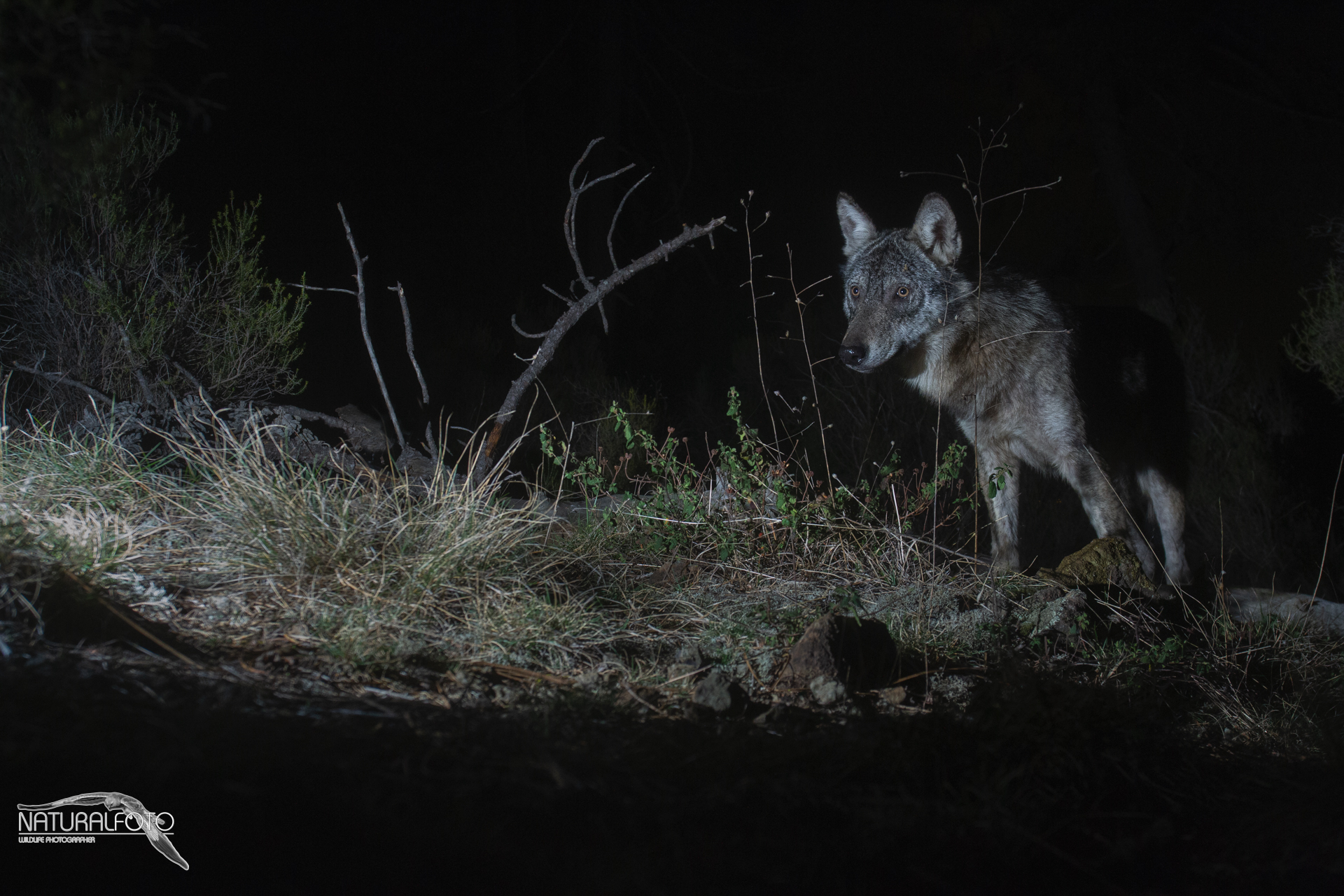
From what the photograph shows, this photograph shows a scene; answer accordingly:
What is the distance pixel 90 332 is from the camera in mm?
5305

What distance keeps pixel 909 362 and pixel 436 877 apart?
4.19 meters

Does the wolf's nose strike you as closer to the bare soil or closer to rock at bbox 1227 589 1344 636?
the bare soil

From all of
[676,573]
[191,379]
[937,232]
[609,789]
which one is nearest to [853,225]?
[937,232]

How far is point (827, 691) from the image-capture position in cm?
280

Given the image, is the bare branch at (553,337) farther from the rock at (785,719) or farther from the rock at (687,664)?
the rock at (785,719)

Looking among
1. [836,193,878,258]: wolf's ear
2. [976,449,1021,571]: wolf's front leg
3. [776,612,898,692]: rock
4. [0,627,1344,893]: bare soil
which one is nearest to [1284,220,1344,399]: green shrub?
[976,449,1021,571]: wolf's front leg

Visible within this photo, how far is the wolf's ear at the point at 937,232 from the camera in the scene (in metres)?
4.71

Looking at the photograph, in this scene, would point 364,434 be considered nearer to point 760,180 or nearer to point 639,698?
point 639,698

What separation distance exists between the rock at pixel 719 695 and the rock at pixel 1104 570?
2.17 metres

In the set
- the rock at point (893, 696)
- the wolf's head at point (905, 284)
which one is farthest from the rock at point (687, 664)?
the wolf's head at point (905, 284)

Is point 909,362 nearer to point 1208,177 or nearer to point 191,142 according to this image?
point 1208,177

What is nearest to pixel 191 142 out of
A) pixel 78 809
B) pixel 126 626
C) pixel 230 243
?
pixel 230 243

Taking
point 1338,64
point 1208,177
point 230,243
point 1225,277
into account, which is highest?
point 1338,64

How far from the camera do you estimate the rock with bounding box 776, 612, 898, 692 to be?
2.87 metres
